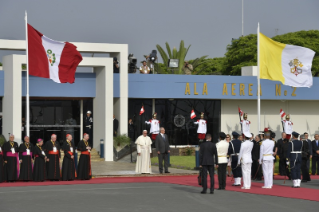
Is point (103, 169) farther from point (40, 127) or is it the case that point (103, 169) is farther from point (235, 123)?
point (235, 123)

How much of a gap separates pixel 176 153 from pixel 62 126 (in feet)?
21.4

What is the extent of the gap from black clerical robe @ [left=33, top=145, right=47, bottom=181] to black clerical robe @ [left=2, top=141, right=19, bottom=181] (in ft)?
2.18

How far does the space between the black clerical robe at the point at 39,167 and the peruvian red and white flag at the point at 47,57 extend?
11.7ft

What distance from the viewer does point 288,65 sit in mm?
28000

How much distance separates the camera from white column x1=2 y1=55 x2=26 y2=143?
30.2 m

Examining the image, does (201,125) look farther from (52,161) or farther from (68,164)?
(52,161)

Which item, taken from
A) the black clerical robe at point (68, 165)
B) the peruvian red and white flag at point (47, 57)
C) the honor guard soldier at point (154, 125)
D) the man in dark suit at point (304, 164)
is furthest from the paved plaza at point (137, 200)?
the honor guard soldier at point (154, 125)

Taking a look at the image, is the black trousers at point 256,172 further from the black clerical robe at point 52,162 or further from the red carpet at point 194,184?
the black clerical robe at point 52,162

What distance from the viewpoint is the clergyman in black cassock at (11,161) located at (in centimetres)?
2359

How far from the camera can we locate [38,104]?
34.1 metres

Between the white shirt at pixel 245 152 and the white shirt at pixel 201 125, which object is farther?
the white shirt at pixel 201 125

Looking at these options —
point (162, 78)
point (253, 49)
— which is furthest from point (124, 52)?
point (253, 49)

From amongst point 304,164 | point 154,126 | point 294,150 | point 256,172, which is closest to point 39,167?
point 256,172

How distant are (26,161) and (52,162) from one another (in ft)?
3.19
